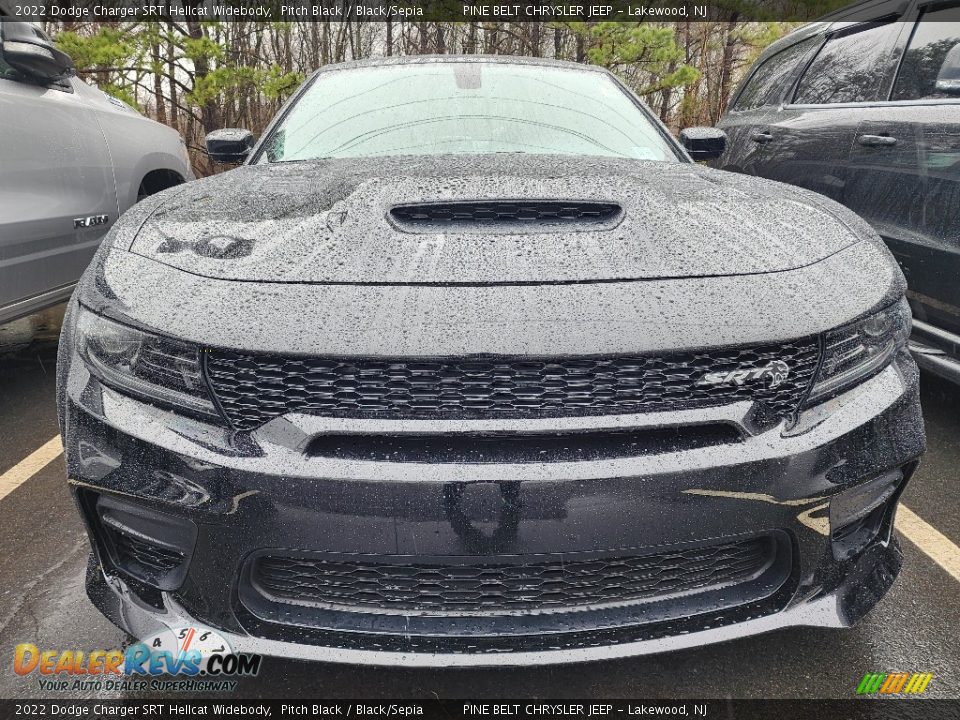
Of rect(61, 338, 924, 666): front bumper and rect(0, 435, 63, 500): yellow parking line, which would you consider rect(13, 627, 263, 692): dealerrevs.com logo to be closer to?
rect(61, 338, 924, 666): front bumper

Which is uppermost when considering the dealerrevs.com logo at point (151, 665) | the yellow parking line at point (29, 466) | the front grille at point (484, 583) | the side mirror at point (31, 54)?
the side mirror at point (31, 54)

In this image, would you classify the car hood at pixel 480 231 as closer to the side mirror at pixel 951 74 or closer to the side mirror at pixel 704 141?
the side mirror at pixel 704 141

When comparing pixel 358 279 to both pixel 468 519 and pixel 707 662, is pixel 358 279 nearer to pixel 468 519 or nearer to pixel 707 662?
pixel 468 519

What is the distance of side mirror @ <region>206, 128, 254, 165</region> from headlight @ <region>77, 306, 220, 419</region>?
1.55 meters

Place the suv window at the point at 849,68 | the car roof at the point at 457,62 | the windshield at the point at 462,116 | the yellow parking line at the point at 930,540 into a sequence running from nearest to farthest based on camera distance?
1. the yellow parking line at the point at 930,540
2. the windshield at the point at 462,116
3. the car roof at the point at 457,62
4. the suv window at the point at 849,68

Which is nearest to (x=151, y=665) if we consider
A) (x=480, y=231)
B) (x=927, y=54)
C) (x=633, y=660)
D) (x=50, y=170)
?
(x=633, y=660)

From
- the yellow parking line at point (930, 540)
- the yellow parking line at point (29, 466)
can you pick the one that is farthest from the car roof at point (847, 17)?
the yellow parking line at point (29, 466)

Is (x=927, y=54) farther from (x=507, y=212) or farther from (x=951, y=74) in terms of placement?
(x=507, y=212)

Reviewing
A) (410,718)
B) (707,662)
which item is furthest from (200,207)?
(707,662)

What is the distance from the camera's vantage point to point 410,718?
1.42 metres

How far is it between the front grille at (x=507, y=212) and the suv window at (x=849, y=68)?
255 centimetres

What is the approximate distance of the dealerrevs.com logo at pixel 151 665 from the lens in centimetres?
126

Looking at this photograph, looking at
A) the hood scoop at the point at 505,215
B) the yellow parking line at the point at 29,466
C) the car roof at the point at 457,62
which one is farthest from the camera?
the car roof at the point at 457,62

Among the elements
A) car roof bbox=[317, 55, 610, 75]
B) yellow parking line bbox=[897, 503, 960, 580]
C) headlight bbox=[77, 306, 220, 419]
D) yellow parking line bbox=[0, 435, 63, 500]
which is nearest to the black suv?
yellow parking line bbox=[897, 503, 960, 580]
